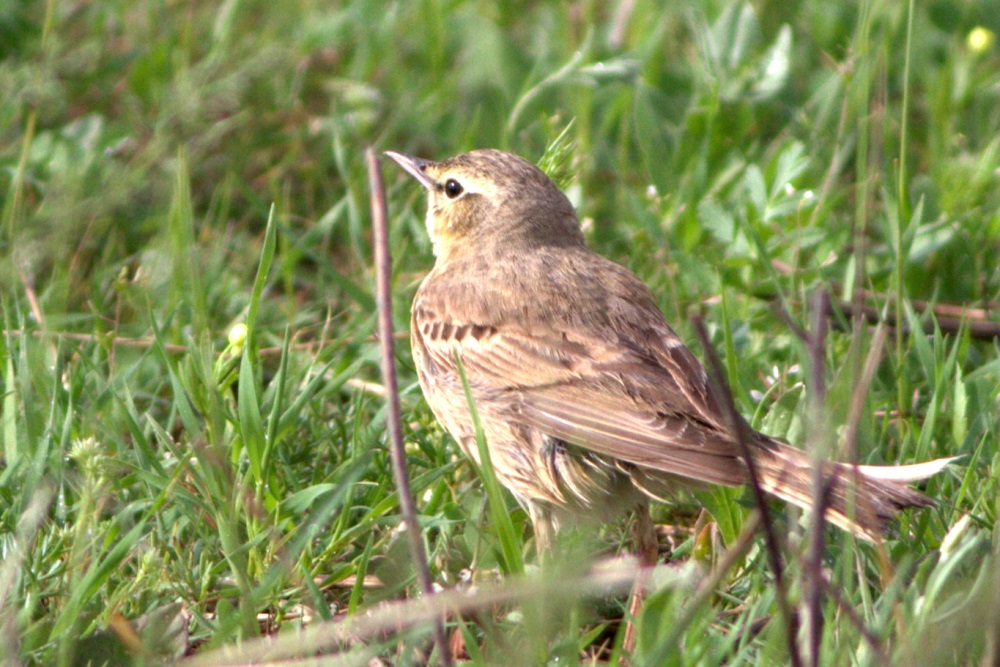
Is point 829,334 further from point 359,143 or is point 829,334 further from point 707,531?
point 359,143

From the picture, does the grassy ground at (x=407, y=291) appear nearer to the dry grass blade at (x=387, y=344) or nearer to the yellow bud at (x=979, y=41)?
the yellow bud at (x=979, y=41)

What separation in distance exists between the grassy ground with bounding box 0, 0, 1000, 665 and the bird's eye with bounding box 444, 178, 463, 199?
0.38 meters

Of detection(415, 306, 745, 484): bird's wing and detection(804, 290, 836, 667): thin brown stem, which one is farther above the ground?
detection(804, 290, 836, 667): thin brown stem

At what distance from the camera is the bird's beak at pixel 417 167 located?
530cm

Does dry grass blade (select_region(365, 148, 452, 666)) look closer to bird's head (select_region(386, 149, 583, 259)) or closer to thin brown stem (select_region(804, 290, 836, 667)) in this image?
thin brown stem (select_region(804, 290, 836, 667))

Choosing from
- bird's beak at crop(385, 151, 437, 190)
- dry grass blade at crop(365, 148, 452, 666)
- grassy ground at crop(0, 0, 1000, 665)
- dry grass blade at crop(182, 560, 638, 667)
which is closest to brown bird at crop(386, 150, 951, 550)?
grassy ground at crop(0, 0, 1000, 665)

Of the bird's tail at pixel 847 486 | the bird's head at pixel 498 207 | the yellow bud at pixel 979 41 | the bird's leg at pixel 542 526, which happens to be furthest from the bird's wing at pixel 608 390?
the yellow bud at pixel 979 41

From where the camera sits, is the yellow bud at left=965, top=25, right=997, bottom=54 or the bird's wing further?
the yellow bud at left=965, top=25, right=997, bottom=54

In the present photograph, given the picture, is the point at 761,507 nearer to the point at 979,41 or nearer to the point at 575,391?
the point at 575,391

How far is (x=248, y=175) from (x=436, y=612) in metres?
4.23

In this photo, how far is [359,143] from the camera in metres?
6.43

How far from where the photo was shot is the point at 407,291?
5.41m

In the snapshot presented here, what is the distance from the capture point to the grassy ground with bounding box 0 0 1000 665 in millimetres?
3410

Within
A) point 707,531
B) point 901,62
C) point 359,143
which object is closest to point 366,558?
point 707,531
